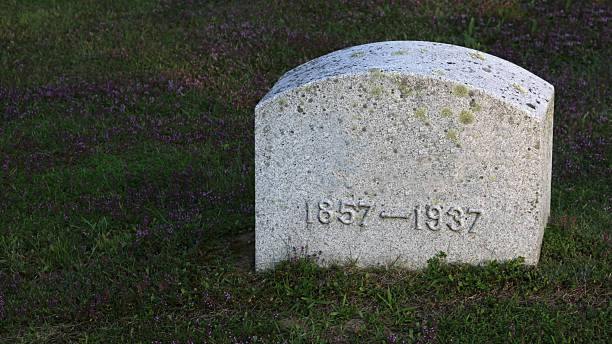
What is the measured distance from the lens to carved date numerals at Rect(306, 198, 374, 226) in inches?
191

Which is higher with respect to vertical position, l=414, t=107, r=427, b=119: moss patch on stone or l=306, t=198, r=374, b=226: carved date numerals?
l=414, t=107, r=427, b=119: moss patch on stone

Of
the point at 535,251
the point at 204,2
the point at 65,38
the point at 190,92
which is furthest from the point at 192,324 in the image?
the point at 204,2

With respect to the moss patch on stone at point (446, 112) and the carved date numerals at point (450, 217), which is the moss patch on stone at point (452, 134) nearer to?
the moss patch on stone at point (446, 112)

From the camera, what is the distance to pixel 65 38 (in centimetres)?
1026

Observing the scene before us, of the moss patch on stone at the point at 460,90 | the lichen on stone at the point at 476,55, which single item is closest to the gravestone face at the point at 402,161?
the moss patch on stone at the point at 460,90

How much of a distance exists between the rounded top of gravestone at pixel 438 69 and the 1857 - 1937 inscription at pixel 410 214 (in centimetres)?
83

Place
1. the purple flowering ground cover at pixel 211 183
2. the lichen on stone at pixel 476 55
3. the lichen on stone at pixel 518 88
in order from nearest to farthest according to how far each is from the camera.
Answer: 1. the purple flowering ground cover at pixel 211 183
2. the lichen on stone at pixel 518 88
3. the lichen on stone at pixel 476 55

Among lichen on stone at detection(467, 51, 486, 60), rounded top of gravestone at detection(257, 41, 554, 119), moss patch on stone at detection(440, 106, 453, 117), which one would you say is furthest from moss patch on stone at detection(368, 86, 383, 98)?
lichen on stone at detection(467, 51, 486, 60)

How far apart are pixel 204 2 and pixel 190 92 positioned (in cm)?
296

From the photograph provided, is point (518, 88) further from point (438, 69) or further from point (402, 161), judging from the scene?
point (402, 161)

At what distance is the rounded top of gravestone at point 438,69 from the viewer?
15.0 ft

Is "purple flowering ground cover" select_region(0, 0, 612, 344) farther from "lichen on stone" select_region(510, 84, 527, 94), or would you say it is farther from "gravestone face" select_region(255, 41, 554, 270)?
"lichen on stone" select_region(510, 84, 527, 94)

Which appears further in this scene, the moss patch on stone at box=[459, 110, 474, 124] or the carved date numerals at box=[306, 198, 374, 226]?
the carved date numerals at box=[306, 198, 374, 226]

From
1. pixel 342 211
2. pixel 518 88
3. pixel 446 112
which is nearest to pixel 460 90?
pixel 446 112
